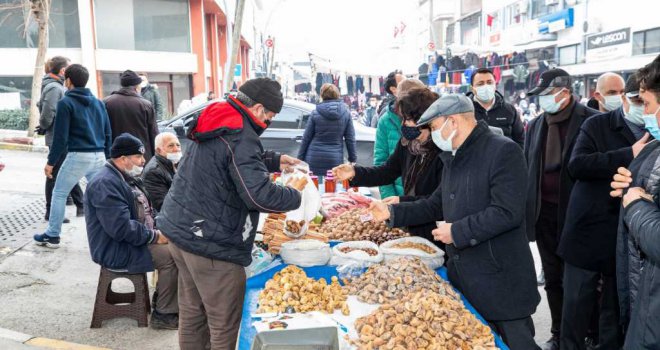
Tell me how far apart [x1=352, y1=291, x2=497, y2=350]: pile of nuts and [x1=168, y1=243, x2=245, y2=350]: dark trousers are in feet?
3.12

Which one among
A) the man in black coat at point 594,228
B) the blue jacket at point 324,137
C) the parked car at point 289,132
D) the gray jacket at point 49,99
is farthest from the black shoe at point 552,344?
the gray jacket at point 49,99

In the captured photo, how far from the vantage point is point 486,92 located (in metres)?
5.99

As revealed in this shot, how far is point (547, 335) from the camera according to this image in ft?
15.4

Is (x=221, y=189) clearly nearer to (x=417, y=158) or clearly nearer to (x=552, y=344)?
(x=417, y=158)

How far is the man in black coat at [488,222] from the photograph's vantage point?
9.86 ft

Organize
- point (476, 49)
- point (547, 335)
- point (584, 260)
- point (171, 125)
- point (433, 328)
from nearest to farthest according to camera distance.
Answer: point (433, 328)
point (584, 260)
point (547, 335)
point (171, 125)
point (476, 49)

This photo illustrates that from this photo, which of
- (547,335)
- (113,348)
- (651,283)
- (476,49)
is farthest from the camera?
(476,49)

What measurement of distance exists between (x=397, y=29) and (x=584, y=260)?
56.0 metres

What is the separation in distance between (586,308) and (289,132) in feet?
23.5

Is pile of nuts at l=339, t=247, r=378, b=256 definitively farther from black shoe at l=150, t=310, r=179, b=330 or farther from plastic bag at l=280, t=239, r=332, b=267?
black shoe at l=150, t=310, r=179, b=330

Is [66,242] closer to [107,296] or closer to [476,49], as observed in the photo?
[107,296]

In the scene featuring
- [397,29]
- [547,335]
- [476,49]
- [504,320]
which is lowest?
[547,335]

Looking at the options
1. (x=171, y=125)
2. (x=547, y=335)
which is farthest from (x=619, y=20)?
(x=547, y=335)

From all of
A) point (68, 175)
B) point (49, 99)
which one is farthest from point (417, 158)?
point (49, 99)
